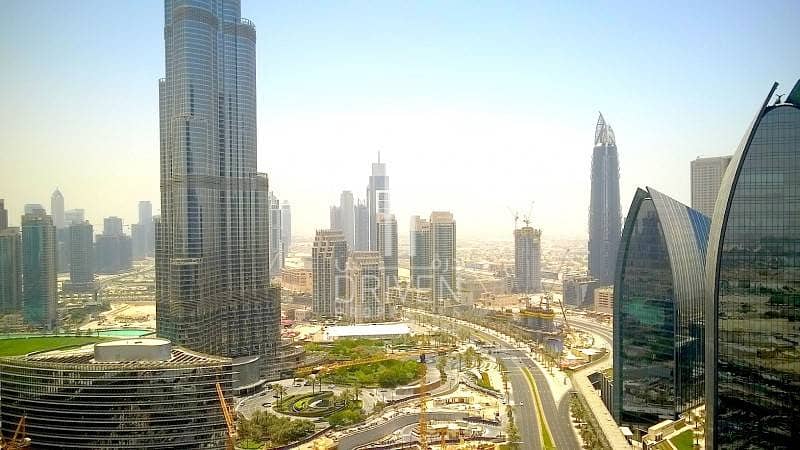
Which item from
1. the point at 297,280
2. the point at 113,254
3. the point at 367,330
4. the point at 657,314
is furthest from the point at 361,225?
the point at 657,314

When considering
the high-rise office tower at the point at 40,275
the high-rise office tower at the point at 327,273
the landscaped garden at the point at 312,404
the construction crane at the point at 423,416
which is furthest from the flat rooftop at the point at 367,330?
the high-rise office tower at the point at 40,275

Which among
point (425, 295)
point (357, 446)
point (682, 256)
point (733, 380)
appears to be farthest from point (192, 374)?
point (425, 295)

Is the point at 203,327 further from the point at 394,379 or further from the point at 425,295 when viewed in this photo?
the point at 425,295

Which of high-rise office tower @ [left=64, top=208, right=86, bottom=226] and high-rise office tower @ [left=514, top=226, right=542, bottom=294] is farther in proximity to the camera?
high-rise office tower @ [left=514, top=226, right=542, bottom=294]

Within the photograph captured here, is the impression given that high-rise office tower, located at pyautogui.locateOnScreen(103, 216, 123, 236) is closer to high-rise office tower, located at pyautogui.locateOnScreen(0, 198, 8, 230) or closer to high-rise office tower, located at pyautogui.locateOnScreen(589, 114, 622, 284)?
high-rise office tower, located at pyautogui.locateOnScreen(0, 198, 8, 230)

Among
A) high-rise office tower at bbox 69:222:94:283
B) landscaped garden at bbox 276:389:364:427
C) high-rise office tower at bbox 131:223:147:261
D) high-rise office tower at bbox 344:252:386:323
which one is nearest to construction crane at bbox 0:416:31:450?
landscaped garden at bbox 276:389:364:427

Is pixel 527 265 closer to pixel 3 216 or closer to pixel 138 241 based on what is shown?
pixel 138 241

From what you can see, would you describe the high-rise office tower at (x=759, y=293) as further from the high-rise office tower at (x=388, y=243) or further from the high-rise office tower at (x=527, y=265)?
the high-rise office tower at (x=527, y=265)
